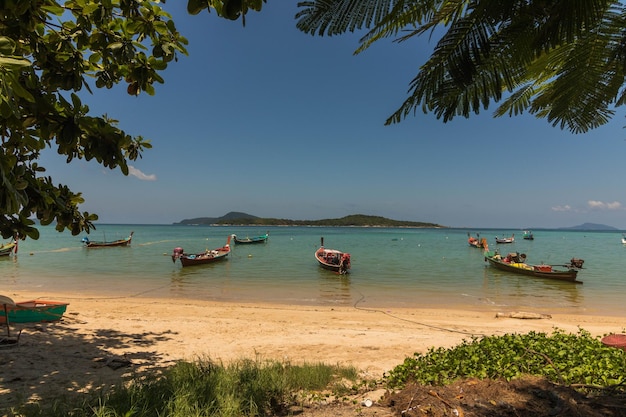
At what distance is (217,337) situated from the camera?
A: 890 cm

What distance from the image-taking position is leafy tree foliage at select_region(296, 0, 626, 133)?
2500mm

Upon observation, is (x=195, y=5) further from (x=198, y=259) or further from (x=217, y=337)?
(x=198, y=259)

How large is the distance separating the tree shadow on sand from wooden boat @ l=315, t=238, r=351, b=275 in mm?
16691

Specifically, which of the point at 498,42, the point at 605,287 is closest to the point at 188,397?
the point at 498,42

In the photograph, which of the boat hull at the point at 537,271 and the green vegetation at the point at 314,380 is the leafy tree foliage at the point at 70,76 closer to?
the green vegetation at the point at 314,380

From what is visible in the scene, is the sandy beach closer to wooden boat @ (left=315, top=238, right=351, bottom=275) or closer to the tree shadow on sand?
the tree shadow on sand

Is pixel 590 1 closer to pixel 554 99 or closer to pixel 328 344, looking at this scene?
pixel 554 99

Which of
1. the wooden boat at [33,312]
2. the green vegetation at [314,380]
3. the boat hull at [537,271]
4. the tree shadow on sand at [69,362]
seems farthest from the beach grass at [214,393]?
the boat hull at [537,271]

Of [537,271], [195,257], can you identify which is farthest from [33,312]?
[537,271]

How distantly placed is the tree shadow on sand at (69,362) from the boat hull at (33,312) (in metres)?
0.31

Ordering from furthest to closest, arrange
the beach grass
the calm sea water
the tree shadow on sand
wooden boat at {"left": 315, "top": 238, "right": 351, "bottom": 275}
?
wooden boat at {"left": 315, "top": 238, "right": 351, "bottom": 275}
the calm sea water
the tree shadow on sand
the beach grass

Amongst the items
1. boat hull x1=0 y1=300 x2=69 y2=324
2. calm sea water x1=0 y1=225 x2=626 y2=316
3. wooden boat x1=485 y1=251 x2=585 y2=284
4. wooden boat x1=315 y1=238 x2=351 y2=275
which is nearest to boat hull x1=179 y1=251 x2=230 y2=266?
calm sea water x1=0 y1=225 x2=626 y2=316

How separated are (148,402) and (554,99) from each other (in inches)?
207

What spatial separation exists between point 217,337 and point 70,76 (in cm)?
711
